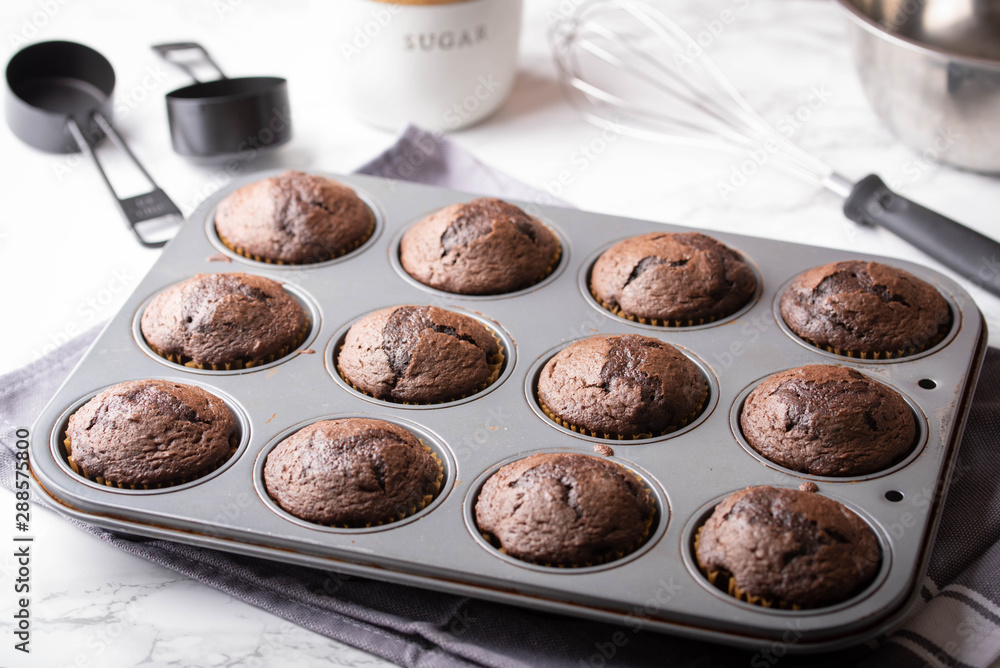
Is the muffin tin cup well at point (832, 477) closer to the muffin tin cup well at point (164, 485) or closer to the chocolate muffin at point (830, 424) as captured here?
the chocolate muffin at point (830, 424)

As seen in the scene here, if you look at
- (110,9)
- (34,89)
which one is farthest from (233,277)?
(110,9)

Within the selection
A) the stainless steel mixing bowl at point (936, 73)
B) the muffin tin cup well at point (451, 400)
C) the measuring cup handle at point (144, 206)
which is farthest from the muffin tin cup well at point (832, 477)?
the measuring cup handle at point (144, 206)

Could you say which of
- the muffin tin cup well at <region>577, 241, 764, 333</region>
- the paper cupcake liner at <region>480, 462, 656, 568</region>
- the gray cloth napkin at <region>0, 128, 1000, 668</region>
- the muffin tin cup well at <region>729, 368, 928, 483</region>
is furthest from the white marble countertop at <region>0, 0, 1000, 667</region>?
the muffin tin cup well at <region>729, 368, 928, 483</region>

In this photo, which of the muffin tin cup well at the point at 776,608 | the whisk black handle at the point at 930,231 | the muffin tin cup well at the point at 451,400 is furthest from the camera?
the whisk black handle at the point at 930,231

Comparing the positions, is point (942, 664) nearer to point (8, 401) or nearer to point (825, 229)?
point (825, 229)

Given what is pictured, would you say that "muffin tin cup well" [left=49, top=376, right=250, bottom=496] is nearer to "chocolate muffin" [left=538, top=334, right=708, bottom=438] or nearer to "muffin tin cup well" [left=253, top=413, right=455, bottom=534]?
"muffin tin cup well" [left=253, top=413, right=455, bottom=534]

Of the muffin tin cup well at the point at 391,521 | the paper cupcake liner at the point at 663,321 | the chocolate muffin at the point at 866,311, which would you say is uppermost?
the chocolate muffin at the point at 866,311

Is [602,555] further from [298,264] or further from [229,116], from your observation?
[229,116]
